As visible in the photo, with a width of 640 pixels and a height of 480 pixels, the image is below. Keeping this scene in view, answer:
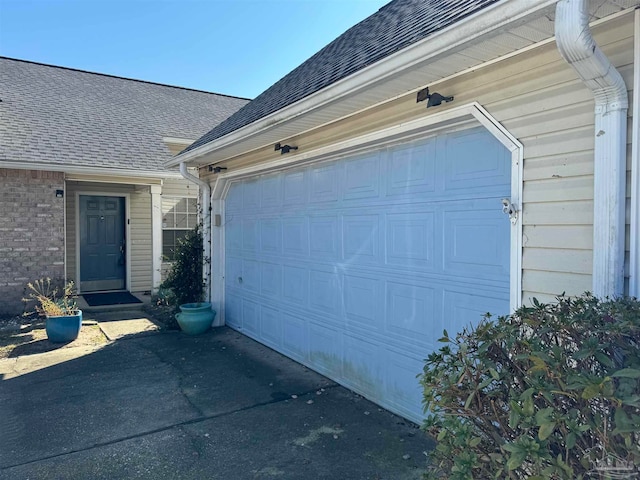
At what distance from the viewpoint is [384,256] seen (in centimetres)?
444

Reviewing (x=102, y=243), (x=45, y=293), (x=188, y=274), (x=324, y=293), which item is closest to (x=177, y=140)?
(x=102, y=243)

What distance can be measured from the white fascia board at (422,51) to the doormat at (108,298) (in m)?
6.37

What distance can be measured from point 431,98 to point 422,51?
0.63m

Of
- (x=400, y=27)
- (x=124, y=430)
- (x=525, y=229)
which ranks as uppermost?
(x=400, y=27)

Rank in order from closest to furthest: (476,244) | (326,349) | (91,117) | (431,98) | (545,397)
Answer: (545,397) → (476,244) → (431,98) → (326,349) → (91,117)

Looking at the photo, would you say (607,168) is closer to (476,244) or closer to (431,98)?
(476,244)

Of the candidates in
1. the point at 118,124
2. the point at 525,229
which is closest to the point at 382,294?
the point at 525,229

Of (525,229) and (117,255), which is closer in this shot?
(525,229)

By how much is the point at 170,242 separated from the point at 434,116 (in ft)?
28.5

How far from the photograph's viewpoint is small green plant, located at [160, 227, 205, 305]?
8.16 metres

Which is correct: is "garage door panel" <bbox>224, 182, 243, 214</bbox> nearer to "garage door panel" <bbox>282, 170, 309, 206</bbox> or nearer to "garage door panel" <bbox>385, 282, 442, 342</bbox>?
"garage door panel" <bbox>282, 170, 309, 206</bbox>

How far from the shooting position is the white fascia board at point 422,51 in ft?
8.14

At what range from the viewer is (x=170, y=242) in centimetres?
1102

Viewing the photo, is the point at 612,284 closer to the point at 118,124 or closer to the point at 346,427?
the point at 346,427
